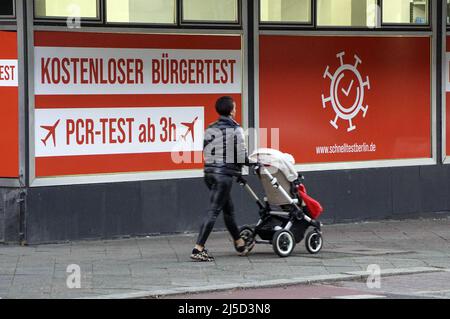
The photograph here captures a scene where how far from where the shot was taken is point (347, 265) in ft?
39.0

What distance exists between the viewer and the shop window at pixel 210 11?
14594 millimetres

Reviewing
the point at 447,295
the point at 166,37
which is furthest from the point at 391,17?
the point at 447,295

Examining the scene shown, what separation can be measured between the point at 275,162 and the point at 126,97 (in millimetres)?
2766

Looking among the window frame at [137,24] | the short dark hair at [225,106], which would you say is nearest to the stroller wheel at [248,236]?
the short dark hair at [225,106]

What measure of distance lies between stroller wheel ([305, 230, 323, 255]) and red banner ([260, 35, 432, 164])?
280cm

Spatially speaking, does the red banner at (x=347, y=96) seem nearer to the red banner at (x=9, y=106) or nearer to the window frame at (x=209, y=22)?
the window frame at (x=209, y=22)

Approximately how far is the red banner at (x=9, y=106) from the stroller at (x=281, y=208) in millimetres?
3188

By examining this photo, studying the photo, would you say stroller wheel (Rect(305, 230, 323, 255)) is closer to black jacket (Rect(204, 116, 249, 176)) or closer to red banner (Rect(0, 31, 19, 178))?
black jacket (Rect(204, 116, 249, 176))

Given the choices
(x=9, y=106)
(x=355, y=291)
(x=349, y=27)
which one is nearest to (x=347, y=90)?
(x=349, y=27)

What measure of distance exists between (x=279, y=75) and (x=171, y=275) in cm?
503

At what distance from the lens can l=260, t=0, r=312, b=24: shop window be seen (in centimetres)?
1516

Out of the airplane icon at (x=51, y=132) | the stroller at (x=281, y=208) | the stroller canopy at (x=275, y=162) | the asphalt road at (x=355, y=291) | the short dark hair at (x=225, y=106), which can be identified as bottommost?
the asphalt road at (x=355, y=291)

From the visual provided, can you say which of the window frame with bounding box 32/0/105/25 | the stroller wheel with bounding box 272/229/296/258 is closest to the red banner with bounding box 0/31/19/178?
the window frame with bounding box 32/0/105/25
